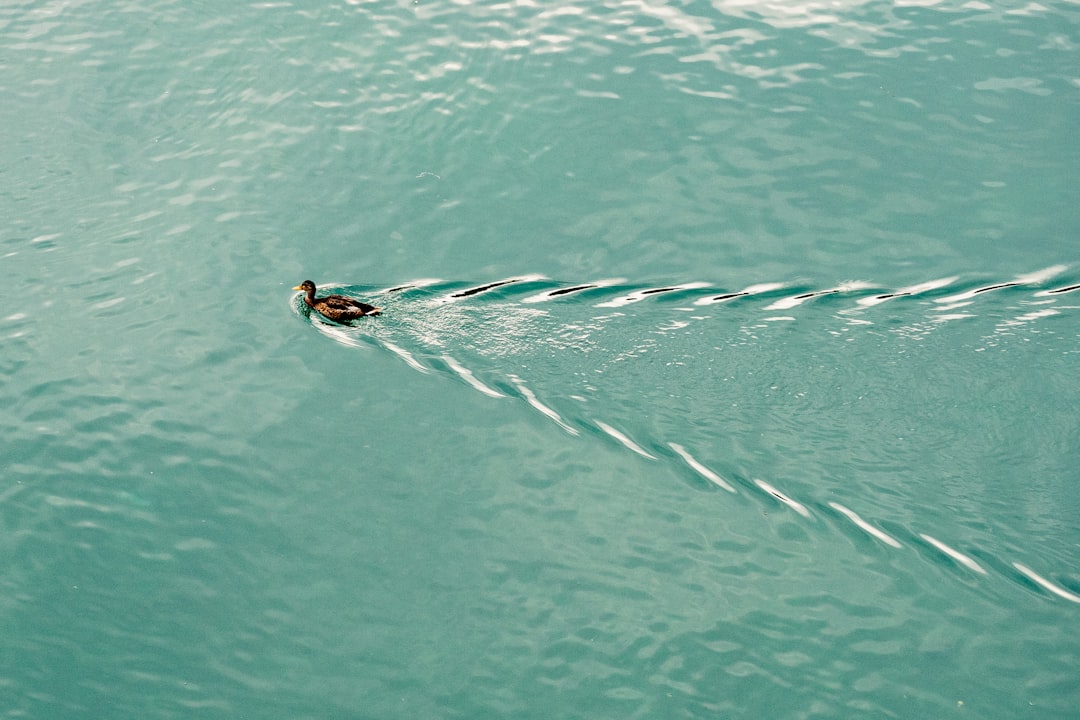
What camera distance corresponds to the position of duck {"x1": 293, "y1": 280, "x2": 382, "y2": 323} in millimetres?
10070

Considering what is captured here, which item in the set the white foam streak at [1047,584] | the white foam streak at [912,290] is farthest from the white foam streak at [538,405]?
the white foam streak at [1047,584]

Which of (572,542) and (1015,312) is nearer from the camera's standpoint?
(572,542)

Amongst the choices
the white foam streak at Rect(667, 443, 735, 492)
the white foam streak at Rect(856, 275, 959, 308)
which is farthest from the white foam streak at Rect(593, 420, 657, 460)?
the white foam streak at Rect(856, 275, 959, 308)

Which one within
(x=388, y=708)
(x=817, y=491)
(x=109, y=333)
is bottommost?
(x=388, y=708)

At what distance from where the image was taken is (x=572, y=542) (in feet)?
28.2

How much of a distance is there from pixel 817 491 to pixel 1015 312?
2.98 meters

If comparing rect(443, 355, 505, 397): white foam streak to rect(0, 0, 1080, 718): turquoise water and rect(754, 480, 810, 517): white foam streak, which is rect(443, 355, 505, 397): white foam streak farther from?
rect(754, 480, 810, 517): white foam streak

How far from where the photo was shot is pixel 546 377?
31.3ft

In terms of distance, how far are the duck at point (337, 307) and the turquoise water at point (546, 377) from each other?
0.49ft

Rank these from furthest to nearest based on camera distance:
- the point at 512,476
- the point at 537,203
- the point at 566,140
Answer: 1. the point at 566,140
2. the point at 537,203
3. the point at 512,476

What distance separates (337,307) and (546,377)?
2168 mm

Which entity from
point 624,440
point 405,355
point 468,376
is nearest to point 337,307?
point 405,355

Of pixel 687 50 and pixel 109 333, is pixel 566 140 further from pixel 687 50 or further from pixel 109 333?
pixel 109 333

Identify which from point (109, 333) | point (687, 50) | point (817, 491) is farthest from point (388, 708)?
point (687, 50)
